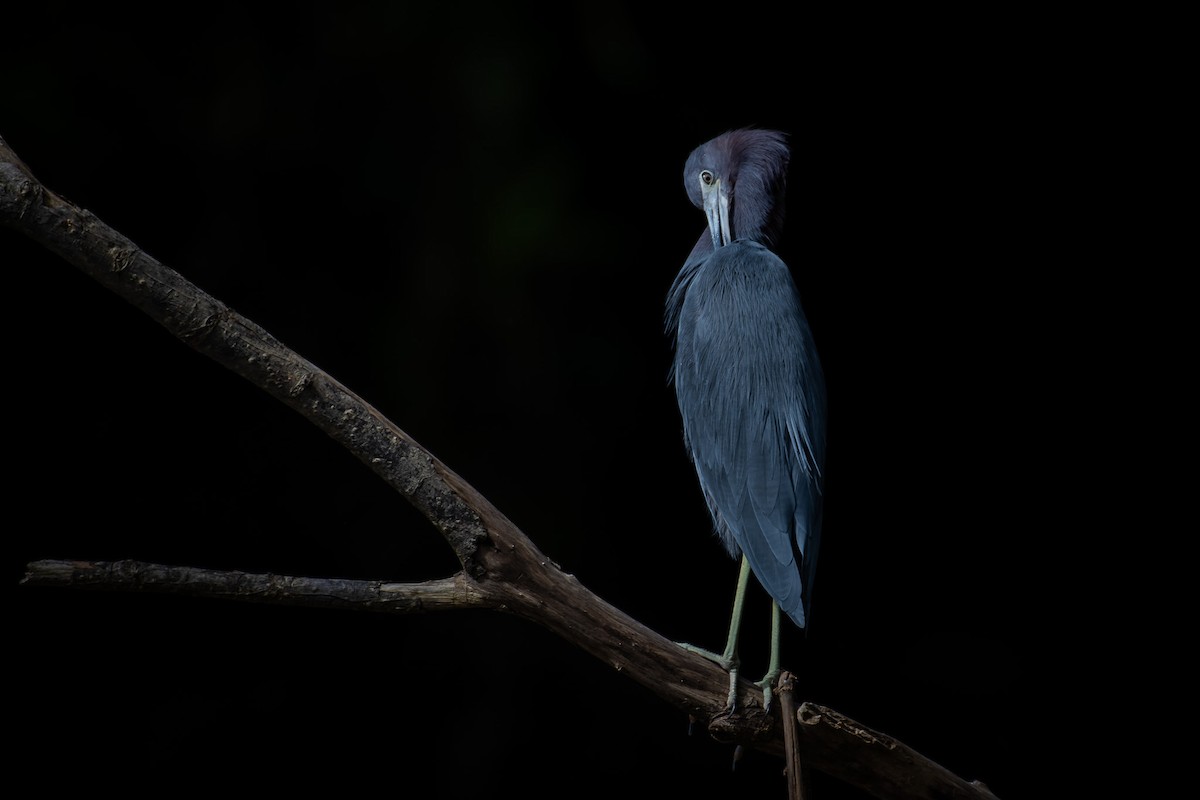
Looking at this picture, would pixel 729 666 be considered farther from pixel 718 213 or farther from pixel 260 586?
pixel 718 213

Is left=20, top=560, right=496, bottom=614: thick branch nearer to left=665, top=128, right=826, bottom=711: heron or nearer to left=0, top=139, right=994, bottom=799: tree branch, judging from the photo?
left=0, top=139, right=994, bottom=799: tree branch

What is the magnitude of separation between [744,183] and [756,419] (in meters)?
0.40

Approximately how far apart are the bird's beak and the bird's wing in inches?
3.7

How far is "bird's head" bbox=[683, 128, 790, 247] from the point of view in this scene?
5.11ft

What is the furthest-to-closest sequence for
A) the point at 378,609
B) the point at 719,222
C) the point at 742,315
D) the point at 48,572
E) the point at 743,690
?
the point at 719,222 → the point at 742,315 → the point at 743,690 → the point at 378,609 → the point at 48,572

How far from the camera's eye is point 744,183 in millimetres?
1568

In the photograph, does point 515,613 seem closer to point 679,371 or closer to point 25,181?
point 679,371

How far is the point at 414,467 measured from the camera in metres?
1.08

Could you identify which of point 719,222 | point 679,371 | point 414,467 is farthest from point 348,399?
point 719,222

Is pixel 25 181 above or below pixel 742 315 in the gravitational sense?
below

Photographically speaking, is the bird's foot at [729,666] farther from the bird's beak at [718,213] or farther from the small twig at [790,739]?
the bird's beak at [718,213]

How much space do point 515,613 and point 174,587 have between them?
368mm

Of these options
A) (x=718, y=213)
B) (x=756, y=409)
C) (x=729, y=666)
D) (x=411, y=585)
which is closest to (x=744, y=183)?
(x=718, y=213)

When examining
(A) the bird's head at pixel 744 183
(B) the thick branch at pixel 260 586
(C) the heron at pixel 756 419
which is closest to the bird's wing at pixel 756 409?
(C) the heron at pixel 756 419
